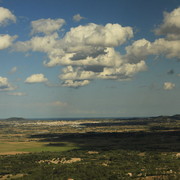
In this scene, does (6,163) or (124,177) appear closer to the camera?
(124,177)

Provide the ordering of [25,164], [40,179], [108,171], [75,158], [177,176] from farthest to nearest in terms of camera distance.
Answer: [75,158] < [25,164] < [108,171] < [40,179] < [177,176]

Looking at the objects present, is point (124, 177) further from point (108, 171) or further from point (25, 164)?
point (25, 164)

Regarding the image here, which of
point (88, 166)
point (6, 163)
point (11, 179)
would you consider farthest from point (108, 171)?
point (6, 163)

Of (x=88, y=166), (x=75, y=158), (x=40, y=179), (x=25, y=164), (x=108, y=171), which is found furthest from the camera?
(x=75, y=158)

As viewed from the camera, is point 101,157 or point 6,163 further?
point 101,157

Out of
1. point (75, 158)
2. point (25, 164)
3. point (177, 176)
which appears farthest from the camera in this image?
point (75, 158)

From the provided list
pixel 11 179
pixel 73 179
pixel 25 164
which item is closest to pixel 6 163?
pixel 25 164

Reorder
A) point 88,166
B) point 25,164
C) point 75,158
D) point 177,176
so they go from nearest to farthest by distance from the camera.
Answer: point 177,176, point 88,166, point 25,164, point 75,158

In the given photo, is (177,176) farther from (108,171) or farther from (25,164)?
(25,164)
